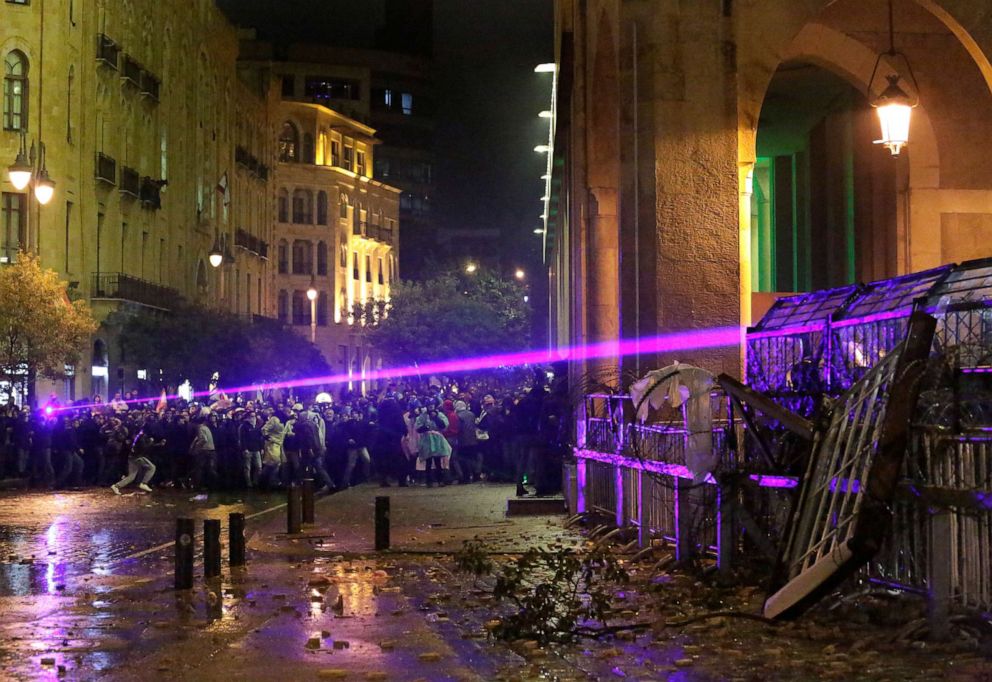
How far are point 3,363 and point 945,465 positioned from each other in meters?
30.7

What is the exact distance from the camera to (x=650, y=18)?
16.1 metres

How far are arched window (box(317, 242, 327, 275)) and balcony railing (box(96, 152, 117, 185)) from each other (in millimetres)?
44997

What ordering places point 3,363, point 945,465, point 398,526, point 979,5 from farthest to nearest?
point 3,363 → point 398,526 → point 979,5 → point 945,465

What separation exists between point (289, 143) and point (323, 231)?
599 cm

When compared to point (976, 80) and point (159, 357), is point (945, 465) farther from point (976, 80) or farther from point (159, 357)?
point (159, 357)

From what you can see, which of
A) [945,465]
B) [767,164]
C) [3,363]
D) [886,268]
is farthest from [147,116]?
[945,465]

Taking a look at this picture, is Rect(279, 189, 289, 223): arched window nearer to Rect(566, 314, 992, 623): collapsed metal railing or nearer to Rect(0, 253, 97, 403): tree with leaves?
Rect(0, 253, 97, 403): tree with leaves

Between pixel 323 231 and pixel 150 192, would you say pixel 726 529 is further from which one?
pixel 323 231

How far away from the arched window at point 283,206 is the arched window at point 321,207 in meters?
2.22

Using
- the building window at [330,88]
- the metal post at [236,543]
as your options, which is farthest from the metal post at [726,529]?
the building window at [330,88]

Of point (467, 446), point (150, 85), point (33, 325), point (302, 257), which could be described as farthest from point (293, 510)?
point (302, 257)

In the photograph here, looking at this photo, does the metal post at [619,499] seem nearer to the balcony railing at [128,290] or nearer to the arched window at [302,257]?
the balcony railing at [128,290]

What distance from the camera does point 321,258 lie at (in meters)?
96.8

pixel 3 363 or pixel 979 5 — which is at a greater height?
pixel 979 5
